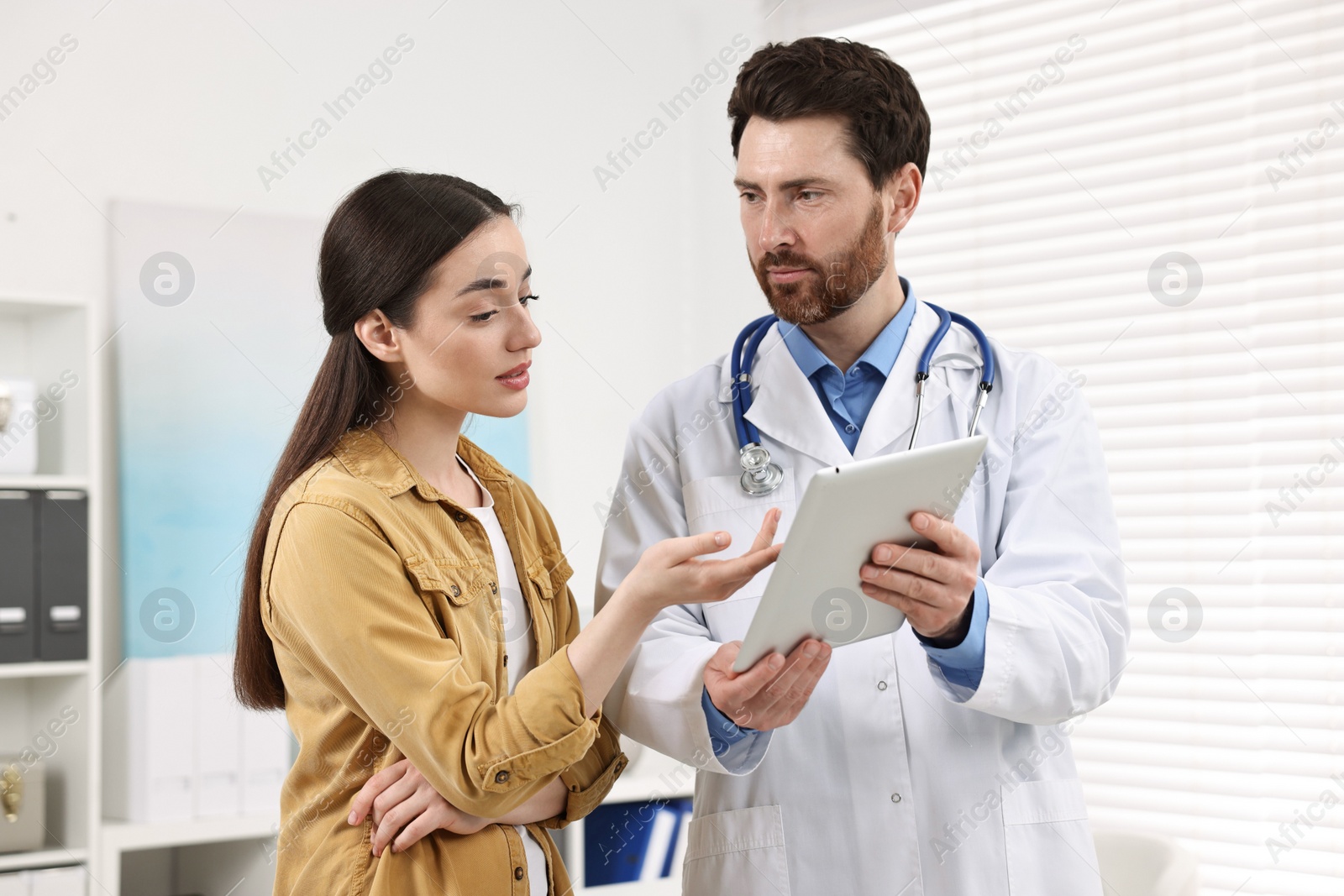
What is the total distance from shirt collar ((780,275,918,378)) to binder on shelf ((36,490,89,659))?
173cm

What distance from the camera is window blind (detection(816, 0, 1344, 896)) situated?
8.38 ft

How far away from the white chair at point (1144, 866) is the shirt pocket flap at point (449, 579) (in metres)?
1.39

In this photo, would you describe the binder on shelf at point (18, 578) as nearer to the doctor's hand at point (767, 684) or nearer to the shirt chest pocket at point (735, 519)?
the shirt chest pocket at point (735, 519)

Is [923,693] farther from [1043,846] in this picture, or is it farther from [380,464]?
[380,464]

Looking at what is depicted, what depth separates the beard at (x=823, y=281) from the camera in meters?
1.46

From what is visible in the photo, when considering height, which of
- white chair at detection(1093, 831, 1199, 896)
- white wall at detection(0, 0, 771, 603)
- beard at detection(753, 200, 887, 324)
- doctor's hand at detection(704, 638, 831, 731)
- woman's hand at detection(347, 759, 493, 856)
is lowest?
white chair at detection(1093, 831, 1199, 896)

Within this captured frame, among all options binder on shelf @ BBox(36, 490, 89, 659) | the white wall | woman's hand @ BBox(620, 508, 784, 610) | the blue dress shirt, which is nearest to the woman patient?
woman's hand @ BBox(620, 508, 784, 610)

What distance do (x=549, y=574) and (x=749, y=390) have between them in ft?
1.22

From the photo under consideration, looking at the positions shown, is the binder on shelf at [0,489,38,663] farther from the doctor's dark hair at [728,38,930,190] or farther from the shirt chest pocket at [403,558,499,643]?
the doctor's dark hair at [728,38,930,190]

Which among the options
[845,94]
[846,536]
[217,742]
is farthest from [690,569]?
[217,742]

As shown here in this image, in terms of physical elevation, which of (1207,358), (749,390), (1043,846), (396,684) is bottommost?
(1043,846)

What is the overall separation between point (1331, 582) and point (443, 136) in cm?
257

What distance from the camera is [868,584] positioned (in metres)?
1.15

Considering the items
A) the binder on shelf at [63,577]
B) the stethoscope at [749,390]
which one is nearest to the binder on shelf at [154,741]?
the binder on shelf at [63,577]
